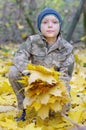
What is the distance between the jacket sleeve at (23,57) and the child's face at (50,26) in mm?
167

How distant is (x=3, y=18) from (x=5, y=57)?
18.9 feet

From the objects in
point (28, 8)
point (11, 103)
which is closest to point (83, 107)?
point (11, 103)

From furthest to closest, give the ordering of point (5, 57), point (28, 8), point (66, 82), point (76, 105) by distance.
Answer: point (28, 8)
point (5, 57)
point (76, 105)
point (66, 82)

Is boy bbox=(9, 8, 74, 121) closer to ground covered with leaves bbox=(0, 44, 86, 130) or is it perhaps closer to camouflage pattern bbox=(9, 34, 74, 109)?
camouflage pattern bbox=(9, 34, 74, 109)

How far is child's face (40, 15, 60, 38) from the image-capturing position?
328 centimetres

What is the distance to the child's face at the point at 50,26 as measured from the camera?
129 inches

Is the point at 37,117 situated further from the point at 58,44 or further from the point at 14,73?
the point at 58,44

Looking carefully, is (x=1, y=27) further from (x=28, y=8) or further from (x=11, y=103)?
(x=11, y=103)

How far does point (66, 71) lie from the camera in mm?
3303

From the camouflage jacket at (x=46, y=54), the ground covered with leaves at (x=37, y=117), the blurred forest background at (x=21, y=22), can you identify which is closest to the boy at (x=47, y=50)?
the camouflage jacket at (x=46, y=54)

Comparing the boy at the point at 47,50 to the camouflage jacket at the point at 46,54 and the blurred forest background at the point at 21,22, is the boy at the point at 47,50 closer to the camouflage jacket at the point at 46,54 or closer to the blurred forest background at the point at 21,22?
the camouflage jacket at the point at 46,54

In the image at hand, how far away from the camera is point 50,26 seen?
3.27 m

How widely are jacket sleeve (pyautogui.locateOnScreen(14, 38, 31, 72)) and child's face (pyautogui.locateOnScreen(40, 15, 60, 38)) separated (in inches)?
6.6

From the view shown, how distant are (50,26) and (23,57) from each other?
34 cm
